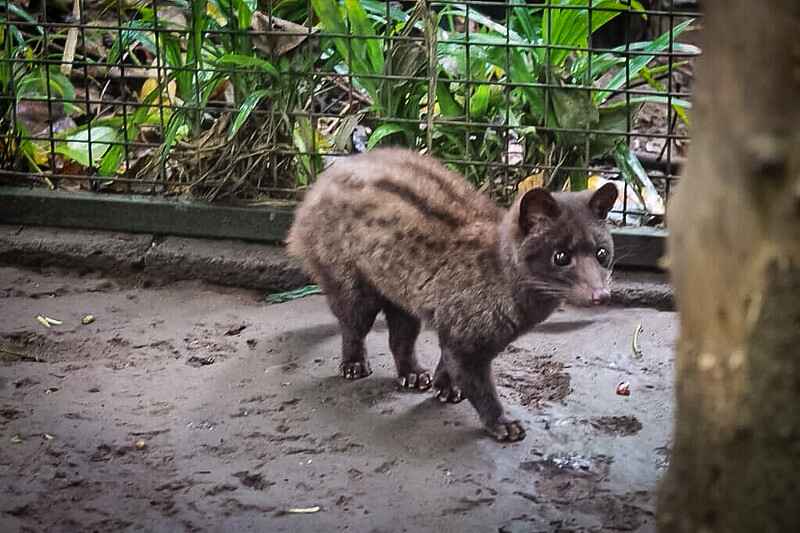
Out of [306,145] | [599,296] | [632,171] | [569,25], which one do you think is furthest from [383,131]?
[599,296]

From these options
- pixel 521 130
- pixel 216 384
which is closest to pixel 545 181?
pixel 521 130

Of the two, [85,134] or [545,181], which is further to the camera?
[85,134]

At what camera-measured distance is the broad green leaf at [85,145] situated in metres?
7.73

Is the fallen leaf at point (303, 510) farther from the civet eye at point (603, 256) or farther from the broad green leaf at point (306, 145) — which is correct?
the broad green leaf at point (306, 145)

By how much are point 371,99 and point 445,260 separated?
6.31 ft

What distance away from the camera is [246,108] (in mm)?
7008

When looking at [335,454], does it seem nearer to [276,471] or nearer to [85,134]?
[276,471]

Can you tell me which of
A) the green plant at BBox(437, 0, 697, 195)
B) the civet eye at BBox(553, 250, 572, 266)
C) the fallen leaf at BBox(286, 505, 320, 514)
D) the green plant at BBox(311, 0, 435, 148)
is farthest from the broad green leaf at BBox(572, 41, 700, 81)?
the fallen leaf at BBox(286, 505, 320, 514)

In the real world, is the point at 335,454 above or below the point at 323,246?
below

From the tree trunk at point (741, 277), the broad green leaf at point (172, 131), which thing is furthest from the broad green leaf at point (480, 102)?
the tree trunk at point (741, 277)

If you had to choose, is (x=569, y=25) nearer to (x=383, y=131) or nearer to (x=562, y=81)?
(x=562, y=81)

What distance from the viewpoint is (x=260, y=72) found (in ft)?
23.6

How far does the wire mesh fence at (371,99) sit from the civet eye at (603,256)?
148cm

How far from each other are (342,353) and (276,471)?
106cm
